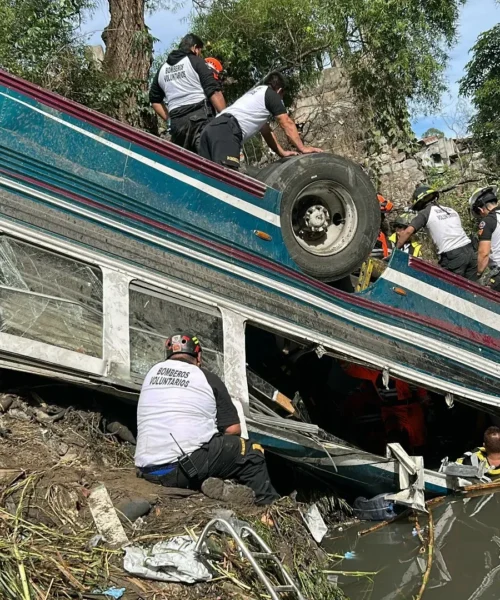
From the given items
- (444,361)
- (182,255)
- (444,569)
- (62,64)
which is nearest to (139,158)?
(182,255)

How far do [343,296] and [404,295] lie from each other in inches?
20.1

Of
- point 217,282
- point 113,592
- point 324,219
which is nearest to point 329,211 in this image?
point 324,219

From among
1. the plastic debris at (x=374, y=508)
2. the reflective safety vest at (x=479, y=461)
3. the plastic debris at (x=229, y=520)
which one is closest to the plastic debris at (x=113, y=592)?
the plastic debris at (x=229, y=520)

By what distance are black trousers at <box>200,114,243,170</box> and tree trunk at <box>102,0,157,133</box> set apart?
3.93m

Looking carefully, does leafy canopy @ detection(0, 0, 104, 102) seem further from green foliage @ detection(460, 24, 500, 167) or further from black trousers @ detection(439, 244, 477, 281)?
green foliage @ detection(460, 24, 500, 167)

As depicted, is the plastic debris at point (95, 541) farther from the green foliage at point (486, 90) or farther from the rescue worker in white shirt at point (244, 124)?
the green foliage at point (486, 90)

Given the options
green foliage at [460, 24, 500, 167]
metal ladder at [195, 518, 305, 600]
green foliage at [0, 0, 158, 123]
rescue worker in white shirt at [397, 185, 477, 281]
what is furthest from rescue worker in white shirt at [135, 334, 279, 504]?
green foliage at [460, 24, 500, 167]

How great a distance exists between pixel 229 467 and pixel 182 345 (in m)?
0.72

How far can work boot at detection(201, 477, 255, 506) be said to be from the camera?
4.14m

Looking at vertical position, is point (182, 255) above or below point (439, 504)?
above

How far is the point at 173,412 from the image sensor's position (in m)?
4.14

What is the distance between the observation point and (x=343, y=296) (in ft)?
15.9

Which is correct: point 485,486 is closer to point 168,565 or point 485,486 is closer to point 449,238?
point 449,238

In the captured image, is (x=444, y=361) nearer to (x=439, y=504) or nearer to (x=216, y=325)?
(x=439, y=504)
